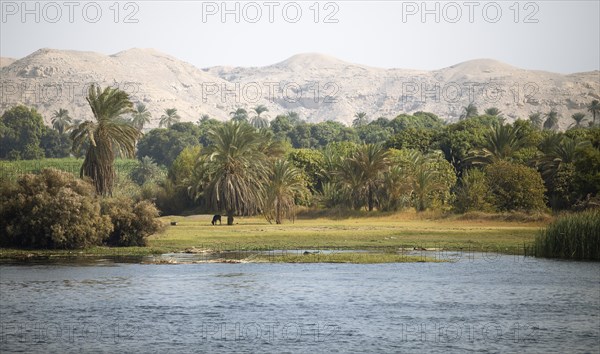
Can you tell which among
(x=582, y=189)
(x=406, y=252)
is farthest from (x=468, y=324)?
(x=582, y=189)

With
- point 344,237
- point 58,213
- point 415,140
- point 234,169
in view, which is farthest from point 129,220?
point 415,140

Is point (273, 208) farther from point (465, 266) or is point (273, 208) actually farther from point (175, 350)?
point (175, 350)

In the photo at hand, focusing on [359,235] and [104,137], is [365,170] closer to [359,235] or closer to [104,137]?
[359,235]

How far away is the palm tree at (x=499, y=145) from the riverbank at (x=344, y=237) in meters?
15.3

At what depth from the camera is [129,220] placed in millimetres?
52344

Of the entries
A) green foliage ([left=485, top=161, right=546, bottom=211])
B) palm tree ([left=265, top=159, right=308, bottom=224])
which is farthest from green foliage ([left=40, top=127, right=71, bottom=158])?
green foliage ([left=485, top=161, right=546, bottom=211])

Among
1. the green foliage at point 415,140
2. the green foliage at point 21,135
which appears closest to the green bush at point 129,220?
the green foliage at point 415,140

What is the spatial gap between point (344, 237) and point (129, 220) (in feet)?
51.9

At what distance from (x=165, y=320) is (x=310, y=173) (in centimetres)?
6826

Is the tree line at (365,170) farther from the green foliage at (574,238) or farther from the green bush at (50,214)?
the green foliage at (574,238)

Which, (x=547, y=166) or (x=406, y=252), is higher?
(x=547, y=166)

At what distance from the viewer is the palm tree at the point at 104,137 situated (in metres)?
62.6

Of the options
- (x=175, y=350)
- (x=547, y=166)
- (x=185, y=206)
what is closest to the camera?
(x=175, y=350)

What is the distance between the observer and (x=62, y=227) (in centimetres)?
4912
